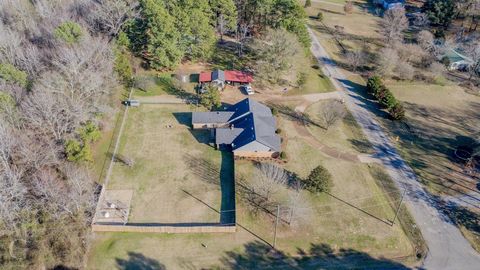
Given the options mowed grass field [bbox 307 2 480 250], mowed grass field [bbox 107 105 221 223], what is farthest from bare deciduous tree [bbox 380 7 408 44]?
mowed grass field [bbox 107 105 221 223]

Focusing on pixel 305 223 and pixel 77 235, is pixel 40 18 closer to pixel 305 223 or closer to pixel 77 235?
pixel 77 235

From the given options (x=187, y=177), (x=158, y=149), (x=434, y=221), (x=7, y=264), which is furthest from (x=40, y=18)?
(x=434, y=221)

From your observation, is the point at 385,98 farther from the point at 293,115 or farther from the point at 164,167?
the point at 164,167

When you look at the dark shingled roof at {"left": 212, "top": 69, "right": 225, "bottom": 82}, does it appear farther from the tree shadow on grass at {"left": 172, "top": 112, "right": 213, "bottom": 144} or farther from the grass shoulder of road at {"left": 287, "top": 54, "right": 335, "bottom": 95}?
the grass shoulder of road at {"left": 287, "top": 54, "right": 335, "bottom": 95}

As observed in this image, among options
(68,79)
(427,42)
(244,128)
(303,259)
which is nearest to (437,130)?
(427,42)

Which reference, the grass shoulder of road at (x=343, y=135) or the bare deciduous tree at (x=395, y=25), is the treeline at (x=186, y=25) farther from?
the bare deciduous tree at (x=395, y=25)

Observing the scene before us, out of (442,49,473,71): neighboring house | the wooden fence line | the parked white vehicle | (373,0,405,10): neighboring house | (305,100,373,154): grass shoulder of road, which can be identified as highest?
(373,0,405,10): neighboring house
